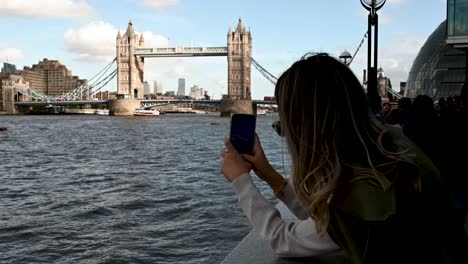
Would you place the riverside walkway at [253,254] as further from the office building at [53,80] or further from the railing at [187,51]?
the office building at [53,80]

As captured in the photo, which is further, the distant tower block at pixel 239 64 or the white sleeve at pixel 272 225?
the distant tower block at pixel 239 64

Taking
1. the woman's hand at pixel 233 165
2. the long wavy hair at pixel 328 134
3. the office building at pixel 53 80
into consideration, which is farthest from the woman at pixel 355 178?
the office building at pixel 53 80

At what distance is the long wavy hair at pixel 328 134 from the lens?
1.10 m

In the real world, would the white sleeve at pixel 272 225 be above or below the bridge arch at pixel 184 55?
below

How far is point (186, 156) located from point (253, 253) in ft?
54.9

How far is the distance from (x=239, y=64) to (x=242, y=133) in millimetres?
90380

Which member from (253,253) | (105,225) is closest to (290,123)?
(253,253)

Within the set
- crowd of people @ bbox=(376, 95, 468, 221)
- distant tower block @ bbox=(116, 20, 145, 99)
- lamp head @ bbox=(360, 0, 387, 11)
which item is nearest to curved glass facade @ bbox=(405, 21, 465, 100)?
lamp head @ bbox=(360, 0, 387, 11)

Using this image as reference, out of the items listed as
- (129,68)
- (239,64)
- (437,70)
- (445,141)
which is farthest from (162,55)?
(445,141)

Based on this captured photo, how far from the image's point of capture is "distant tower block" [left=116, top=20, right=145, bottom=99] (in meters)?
95.2

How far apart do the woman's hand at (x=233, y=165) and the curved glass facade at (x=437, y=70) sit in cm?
3507

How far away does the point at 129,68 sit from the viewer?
96125 mm

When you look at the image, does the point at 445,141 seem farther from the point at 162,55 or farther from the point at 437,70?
the point at 162,55

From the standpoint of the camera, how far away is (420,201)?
1.09 m
